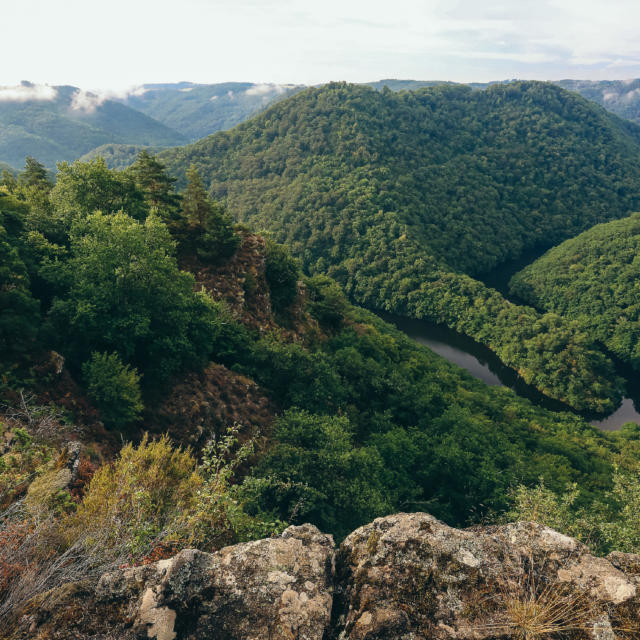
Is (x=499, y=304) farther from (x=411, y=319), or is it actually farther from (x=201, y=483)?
(x=201, y=483)

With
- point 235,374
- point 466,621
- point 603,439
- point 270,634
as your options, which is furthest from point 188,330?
point 603,439

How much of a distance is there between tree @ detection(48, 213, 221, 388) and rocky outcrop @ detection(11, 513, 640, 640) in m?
16.4

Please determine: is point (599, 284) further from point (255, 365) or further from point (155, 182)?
point (155, 182)

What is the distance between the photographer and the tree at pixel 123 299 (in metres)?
21.1

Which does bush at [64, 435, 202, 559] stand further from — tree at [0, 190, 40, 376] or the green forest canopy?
tree at [0, 190, 40, 376]

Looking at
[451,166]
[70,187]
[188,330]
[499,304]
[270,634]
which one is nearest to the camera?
[270,634]

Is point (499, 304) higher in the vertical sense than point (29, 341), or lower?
lower

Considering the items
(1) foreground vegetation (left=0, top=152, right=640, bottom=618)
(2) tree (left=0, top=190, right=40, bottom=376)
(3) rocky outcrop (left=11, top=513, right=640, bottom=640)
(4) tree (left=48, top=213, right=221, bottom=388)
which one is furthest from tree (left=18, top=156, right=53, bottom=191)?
(3) rocky outcrop (left=11, top=513, right=640, bottom=640)

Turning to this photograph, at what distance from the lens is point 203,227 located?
3950cm

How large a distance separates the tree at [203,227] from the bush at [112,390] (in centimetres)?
1958

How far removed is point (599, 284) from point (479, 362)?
5503 cm

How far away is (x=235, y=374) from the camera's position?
2908 centimetres

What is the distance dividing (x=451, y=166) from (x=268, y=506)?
208 m

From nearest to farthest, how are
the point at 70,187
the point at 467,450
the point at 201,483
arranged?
1. the point at 201,483
2. the point at 70,187
3. the point at 467,450
